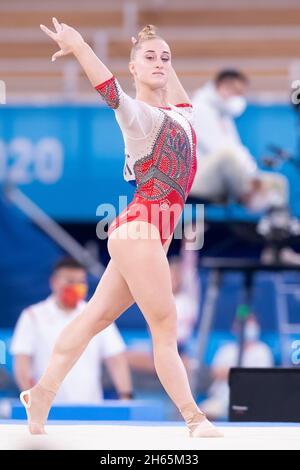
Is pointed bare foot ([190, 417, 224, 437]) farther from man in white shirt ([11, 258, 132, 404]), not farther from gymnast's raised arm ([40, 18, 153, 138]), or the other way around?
man in white shirt ([11, 258, 132, 404])

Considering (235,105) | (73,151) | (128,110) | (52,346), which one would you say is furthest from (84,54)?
(235,105)

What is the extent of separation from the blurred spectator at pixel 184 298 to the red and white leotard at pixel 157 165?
367 centimetres

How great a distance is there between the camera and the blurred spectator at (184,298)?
7.64 meters

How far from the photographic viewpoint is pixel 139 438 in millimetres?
3553

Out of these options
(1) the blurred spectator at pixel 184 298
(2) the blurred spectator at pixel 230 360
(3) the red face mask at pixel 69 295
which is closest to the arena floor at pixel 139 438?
(3) the red face mask at pixel 69 295

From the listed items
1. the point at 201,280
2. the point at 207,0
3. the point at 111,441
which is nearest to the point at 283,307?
the point at 201,280

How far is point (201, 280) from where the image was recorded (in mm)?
7945

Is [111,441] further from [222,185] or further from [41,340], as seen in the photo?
[222,185]

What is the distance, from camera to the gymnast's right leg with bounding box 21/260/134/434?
3.96 meters

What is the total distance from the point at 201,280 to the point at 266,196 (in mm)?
973

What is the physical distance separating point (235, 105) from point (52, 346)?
2404 mm

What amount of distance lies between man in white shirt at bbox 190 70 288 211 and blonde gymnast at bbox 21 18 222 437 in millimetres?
3186

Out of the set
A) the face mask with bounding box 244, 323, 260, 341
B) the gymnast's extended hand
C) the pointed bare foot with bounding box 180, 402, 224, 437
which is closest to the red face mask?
the face mask with bounding box 244, 323, 260, 341

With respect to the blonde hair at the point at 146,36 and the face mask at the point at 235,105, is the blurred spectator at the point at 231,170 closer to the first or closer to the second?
the face mask at the point at 235,105
